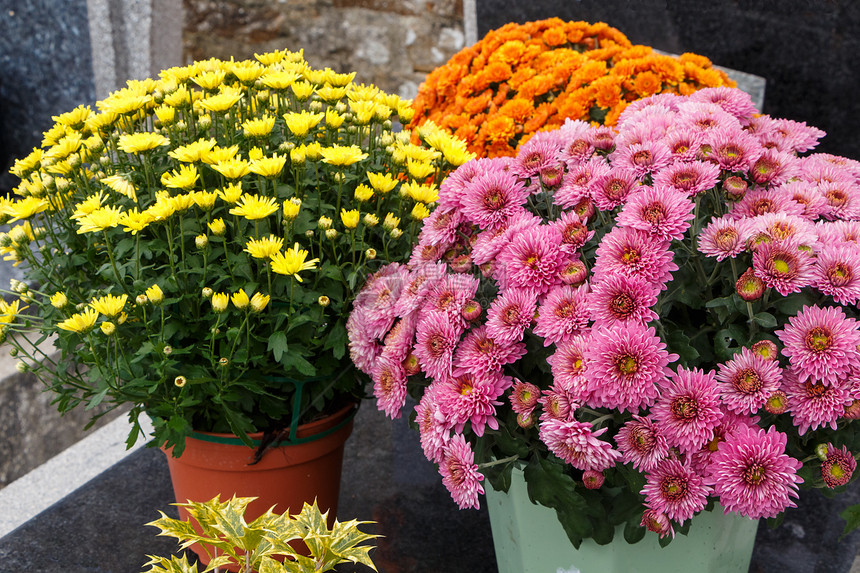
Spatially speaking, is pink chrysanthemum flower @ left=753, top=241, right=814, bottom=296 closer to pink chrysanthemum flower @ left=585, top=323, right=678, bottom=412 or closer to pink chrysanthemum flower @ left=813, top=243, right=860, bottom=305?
pink chrysanthemum flower @ left=813, top=243, right=860, bottom=305

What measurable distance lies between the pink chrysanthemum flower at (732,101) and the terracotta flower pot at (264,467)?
93 cm

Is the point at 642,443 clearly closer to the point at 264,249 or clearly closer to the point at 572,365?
the point at 572,365

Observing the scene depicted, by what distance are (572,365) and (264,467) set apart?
2.38 feet

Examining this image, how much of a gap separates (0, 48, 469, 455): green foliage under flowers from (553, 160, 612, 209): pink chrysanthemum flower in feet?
0.92

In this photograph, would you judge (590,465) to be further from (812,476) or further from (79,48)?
(79,48)

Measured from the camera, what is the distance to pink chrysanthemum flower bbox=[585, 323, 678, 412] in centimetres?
98

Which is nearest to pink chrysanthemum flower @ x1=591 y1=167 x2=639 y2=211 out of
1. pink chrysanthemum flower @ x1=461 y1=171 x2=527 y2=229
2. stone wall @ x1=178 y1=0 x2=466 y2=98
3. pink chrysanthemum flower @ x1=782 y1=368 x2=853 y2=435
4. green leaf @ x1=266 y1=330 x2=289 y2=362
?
pink chrysanthemum flower @ x1=461 y1=171 x2=527 y2=229

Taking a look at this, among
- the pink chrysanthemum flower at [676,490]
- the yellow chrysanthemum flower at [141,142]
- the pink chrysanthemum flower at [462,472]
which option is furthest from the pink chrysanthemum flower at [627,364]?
the yellow chrysanthemum flower at [141,142]

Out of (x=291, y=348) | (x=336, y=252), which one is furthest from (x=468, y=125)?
(x=291, y=348)

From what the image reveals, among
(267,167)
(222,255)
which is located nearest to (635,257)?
(267,167)

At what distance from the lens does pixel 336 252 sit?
55.2 inches

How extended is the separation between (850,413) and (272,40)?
14.9 feet

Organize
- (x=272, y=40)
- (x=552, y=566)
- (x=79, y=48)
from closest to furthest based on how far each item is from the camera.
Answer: (x=552, y=566) → (x=79, y=48) → (x=272, y=40)

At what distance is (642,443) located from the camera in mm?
1019
